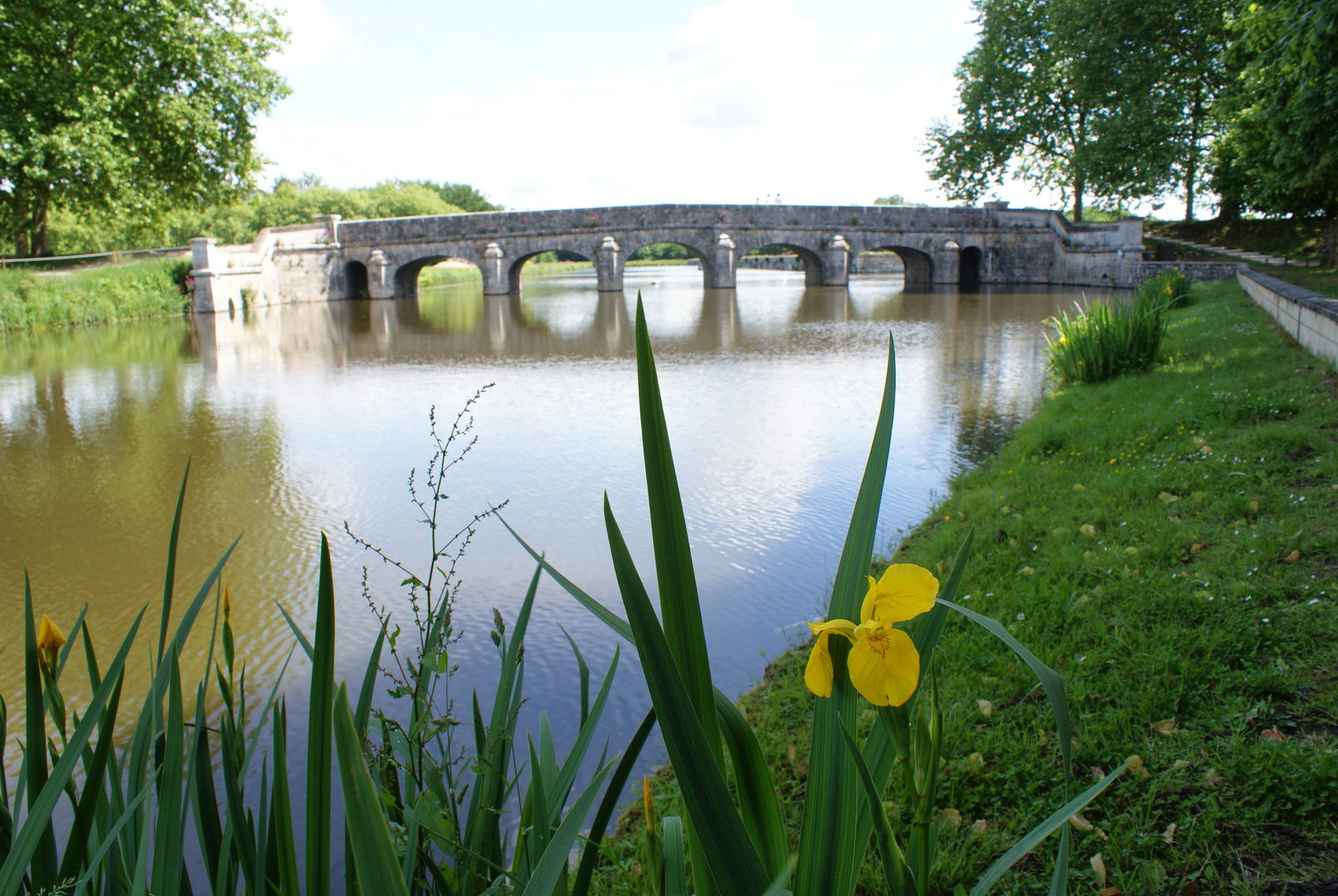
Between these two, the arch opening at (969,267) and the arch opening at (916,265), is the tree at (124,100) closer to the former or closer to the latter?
the arch opening at (916,265)

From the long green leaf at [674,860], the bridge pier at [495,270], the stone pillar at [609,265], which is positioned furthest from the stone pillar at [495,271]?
the long green leaf at [674,860]

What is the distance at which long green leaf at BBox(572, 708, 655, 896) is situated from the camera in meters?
0.91

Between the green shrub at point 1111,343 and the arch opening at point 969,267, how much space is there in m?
22.7

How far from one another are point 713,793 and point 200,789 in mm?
767

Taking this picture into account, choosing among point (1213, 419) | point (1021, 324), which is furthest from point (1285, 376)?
point (1021, 324)

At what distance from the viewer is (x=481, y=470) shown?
6.05 m

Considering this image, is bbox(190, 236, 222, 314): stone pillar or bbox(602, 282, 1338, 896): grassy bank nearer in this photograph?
bbox(602, 282, 1338, 896): grassy bank

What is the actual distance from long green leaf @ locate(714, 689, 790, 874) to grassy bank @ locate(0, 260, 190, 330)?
20.3m

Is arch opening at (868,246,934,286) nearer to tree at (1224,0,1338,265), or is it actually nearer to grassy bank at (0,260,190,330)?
tree at (1224,0,1338,265)

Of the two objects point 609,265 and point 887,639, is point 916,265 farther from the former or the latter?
point 887,639

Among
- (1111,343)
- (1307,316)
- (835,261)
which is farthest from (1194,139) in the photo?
(1111,343)

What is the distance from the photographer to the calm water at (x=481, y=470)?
3.78 metres

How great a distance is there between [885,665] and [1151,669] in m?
2.43

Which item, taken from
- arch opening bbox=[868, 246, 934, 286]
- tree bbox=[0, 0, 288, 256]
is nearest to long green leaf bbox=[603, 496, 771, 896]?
tree bbox=[0, 0, 288, 256]
